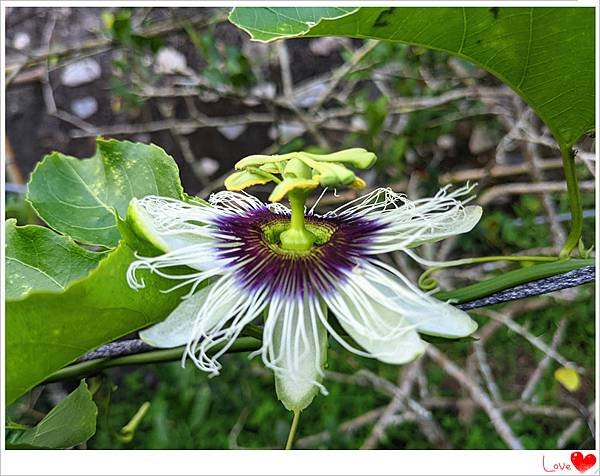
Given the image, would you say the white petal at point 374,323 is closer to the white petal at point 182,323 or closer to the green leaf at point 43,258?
the white petal at point 182,323

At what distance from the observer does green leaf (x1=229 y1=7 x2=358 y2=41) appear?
562mm

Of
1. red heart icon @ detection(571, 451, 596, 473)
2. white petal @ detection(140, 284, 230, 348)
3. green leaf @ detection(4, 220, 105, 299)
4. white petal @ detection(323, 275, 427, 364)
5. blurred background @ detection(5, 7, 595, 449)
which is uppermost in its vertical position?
white petal @ detection(323, 275, 427, 364)

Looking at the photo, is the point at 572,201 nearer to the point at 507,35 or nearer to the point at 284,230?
the point at 507,35

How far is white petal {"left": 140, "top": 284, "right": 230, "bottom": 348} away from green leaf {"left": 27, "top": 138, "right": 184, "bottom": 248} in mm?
156

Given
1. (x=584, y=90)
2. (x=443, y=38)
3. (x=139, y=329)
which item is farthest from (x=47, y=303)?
(x=584, y=90)

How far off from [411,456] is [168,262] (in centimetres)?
33

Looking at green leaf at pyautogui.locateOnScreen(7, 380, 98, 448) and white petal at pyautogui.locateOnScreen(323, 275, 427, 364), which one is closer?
white petal at pyautogui.locateOnScreen(323, 275, 427, 364)

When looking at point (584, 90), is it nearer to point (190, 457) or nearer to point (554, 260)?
point (554, 260)

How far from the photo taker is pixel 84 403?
Result: 61cm

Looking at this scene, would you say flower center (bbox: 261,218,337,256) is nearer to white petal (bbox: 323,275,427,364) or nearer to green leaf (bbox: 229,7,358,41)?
white petal (bbox: 323,275,427,364)

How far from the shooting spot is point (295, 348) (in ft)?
1.67

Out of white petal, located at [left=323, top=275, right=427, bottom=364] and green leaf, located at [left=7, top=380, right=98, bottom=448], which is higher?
white petal, located at [left=323, top=275, right=427, bottom=364]

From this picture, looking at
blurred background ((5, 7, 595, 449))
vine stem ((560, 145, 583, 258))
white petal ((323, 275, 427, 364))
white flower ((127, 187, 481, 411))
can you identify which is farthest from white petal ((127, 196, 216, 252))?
blurred background ((5, 7, 595, 449))

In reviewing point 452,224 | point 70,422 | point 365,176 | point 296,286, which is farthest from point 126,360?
point 365,176
